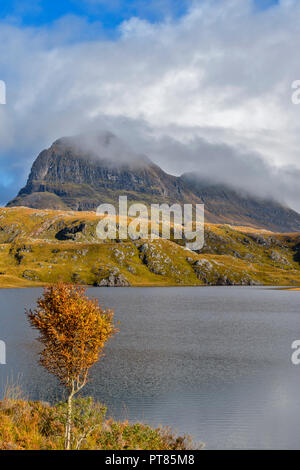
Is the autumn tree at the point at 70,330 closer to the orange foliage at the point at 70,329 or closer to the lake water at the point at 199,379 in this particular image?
the orange foliage at the point at 70,329

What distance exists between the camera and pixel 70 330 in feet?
64.8

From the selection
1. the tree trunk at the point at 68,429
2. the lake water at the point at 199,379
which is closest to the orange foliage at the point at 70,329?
the tree trunk at the point at 68,429

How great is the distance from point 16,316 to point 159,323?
43.4 metres

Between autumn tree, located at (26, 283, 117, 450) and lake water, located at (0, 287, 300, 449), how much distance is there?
11480 mm

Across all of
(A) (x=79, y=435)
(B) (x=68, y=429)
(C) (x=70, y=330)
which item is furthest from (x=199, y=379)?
(C) (x=70, y=330)

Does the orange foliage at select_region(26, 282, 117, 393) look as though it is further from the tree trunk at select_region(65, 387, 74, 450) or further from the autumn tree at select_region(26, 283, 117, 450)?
the tree trunk at select_region(65, 387, 74, 450)

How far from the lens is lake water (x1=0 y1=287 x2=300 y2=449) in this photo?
28.9 m

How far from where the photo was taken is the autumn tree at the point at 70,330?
64.4 ft

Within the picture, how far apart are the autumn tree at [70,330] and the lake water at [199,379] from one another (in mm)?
11480

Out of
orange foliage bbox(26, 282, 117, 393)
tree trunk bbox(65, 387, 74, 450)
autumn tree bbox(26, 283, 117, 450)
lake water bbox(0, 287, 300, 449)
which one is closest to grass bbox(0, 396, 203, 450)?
tree trunk bbox(65, 387, 74, 450)

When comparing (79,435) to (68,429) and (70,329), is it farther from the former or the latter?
(70,329)
